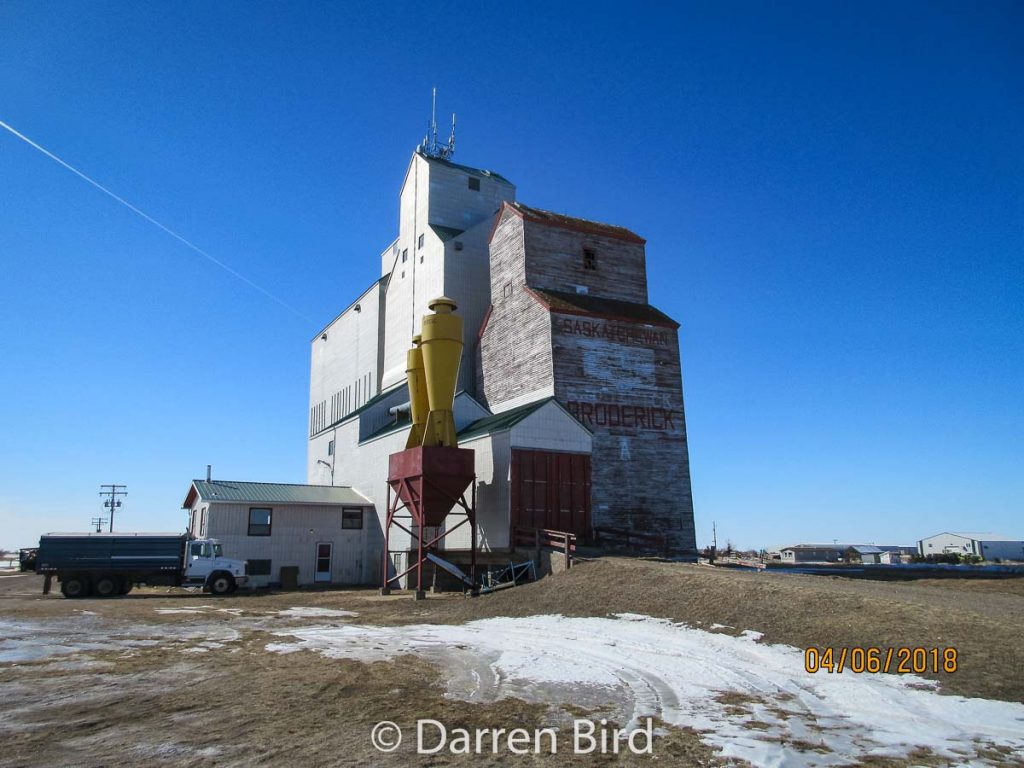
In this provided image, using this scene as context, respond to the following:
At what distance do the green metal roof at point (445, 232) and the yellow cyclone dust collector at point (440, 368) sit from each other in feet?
39.7

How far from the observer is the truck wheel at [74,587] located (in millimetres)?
30672

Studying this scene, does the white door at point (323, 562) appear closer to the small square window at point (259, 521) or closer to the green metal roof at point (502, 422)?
the small square window at point (259, 521)

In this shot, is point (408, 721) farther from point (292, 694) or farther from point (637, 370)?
point (637, 370)

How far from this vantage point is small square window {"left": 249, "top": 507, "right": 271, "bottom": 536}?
3650 cm

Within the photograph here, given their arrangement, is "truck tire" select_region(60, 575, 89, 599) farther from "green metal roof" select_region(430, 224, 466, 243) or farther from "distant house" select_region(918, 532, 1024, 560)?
"distant house" select_region(918, 532, 1024, 560)

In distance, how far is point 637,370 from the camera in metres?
36.1

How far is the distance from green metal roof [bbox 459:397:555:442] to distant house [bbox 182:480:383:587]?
30.1ft

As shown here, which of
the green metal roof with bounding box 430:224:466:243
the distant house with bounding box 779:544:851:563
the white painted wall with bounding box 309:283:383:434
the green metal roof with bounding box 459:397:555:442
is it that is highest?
the green metal roof with bounding box 430:224:466:243

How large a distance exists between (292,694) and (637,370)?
92.7 feet

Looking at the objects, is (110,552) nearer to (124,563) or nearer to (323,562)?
(124,563)

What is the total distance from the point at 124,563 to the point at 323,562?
991 cm

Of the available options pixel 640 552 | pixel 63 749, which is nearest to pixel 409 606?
pixel 640 552

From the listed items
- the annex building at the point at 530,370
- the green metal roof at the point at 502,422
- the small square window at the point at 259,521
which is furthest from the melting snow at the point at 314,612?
the small square window at the point at 259,521
